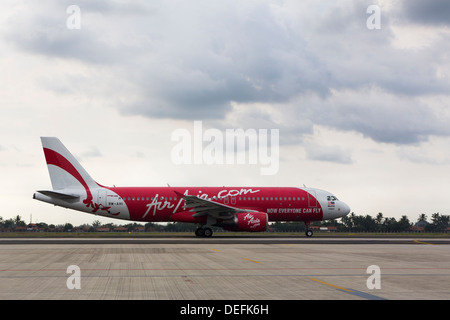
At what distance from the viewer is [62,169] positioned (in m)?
48.6

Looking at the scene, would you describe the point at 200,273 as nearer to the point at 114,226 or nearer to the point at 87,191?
the point at 87,191

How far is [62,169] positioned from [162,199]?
31.3 feet

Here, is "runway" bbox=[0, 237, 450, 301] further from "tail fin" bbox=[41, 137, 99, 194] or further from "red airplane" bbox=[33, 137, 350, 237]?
"tail fin" bbox=[41, 137, 99, 194]

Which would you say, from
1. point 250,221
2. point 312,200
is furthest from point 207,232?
point 312,200

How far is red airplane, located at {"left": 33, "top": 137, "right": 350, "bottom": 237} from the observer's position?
156 feet

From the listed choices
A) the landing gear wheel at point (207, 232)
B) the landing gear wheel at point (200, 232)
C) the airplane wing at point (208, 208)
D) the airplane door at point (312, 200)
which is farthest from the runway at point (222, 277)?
the airplane door at point (312, 200)

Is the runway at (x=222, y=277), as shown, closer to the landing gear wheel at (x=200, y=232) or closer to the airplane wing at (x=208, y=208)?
the airplane wing at (x=208, y=208)

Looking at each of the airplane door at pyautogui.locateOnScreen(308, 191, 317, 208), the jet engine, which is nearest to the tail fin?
the jet engine

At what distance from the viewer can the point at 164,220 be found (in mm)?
48469

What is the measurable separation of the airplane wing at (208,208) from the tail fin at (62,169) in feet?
30.1

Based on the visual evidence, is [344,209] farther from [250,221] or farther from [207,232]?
[207,232]

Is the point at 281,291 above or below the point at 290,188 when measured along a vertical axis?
below
